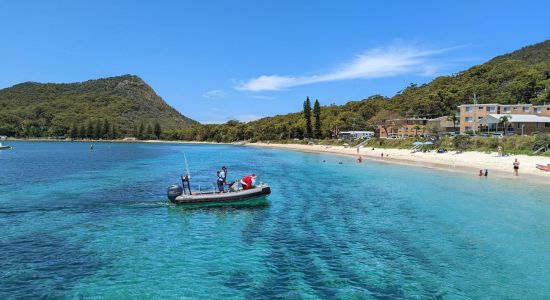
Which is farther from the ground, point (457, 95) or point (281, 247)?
point (457, 95)

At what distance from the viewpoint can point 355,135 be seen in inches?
5399

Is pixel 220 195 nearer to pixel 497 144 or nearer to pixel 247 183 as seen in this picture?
pixel 247 183

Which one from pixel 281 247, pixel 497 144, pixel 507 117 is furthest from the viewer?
pixel 507 117

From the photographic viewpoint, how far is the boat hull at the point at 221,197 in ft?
84.1

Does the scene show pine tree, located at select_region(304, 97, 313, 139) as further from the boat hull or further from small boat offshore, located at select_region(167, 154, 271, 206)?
the boat hull

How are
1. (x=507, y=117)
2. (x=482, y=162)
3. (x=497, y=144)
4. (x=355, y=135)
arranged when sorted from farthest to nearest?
(x=355, y=135)
(x=507, y=117)
(x=497, y=144)
(x=482, y=162)

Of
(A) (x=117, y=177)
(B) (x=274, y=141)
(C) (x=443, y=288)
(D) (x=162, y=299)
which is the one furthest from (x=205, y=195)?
(B) (x=274, y=141)

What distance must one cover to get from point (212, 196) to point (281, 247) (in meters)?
9.88

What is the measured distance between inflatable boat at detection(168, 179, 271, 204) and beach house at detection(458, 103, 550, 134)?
57726mm

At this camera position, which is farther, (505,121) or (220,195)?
(505,121)

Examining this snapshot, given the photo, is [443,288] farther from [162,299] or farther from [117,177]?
[117,177]

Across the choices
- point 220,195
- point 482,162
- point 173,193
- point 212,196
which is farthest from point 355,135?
point 173,193

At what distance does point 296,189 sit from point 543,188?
2069 centimetres

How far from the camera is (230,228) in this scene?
2069 centimetres
